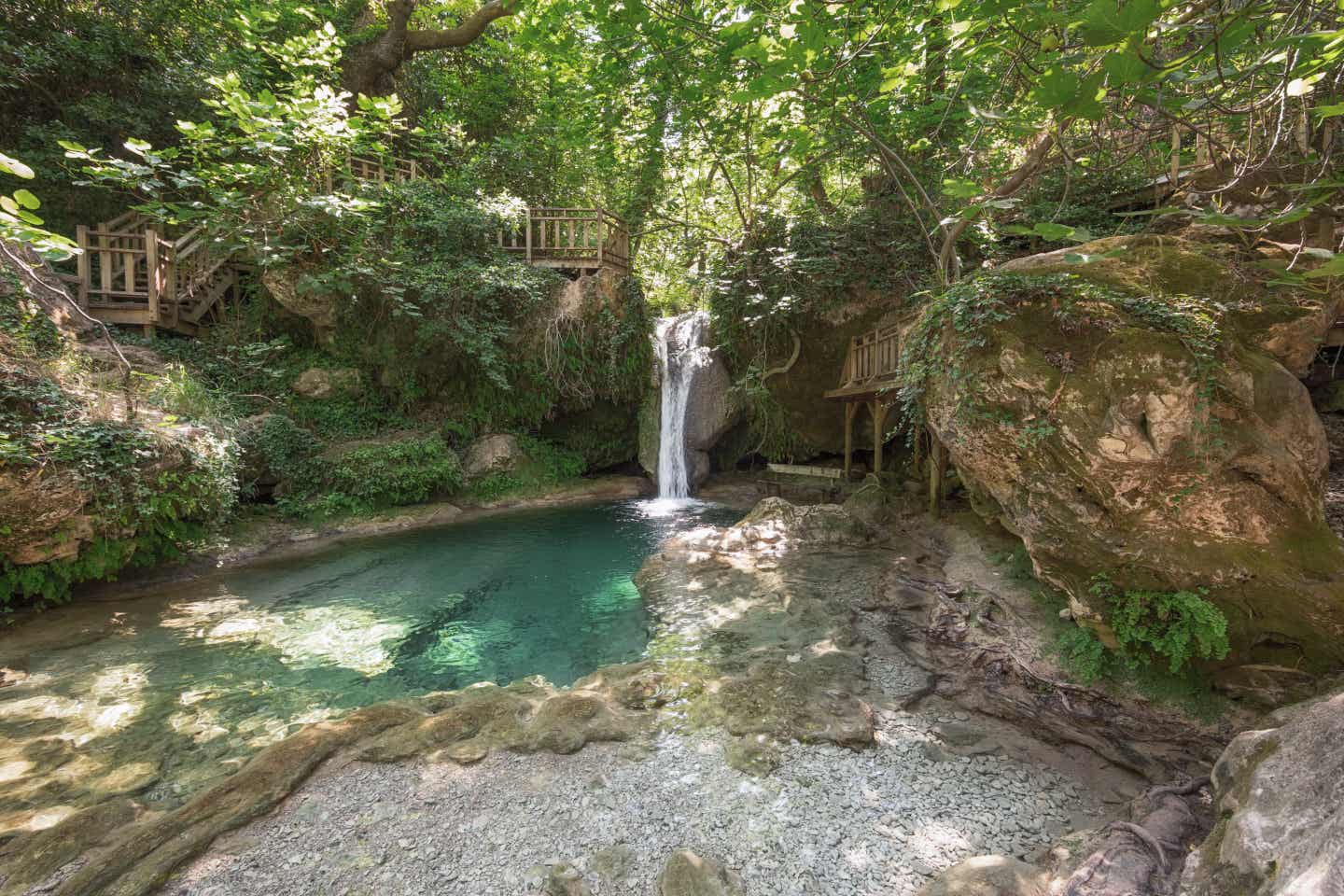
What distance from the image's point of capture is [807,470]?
1234 cm

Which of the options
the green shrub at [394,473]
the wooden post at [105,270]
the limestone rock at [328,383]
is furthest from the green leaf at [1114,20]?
the wooden post at [105,270]

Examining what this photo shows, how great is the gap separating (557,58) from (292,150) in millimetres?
5128

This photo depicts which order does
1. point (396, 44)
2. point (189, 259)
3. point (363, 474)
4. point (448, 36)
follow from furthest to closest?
point (448, 36) → point (396, 44) → point (189, 259) → point (363, 474)

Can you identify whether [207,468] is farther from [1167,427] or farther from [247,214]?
[1167,427]

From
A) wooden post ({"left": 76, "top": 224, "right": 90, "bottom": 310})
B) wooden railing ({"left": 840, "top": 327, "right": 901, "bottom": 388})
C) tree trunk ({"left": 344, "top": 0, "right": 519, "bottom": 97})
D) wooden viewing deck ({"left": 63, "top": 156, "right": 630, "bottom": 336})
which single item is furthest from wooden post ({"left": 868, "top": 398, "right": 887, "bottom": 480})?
wooden post ({"left": 76, "top": 224, "right": 90, "bottom": 310})

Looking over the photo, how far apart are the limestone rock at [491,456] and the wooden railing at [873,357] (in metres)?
7.24

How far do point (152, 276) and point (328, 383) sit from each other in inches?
120


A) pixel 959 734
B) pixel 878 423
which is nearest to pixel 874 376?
pixel 878 423

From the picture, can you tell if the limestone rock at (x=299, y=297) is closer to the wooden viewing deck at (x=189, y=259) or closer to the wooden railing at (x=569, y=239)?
the wooden viewing deck at (x=189, y=259)

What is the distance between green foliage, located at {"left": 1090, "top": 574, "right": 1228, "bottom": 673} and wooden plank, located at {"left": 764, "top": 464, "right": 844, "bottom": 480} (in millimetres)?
7697

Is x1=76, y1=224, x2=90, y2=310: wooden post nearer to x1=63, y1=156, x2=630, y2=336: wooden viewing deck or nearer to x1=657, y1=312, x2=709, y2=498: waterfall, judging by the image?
x1=63, y1=156, x2=630, y2=336: wooden viewing deck


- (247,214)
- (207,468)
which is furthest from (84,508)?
(247,214)

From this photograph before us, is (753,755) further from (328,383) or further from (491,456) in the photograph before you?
(328,383)

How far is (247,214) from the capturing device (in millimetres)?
9031
